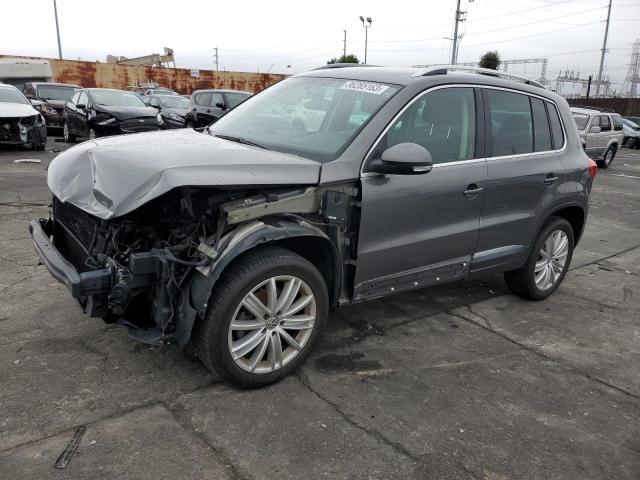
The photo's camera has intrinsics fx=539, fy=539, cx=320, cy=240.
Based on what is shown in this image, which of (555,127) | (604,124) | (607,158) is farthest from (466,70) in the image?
(607,158)

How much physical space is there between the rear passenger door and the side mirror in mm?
978

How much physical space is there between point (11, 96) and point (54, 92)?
492cm

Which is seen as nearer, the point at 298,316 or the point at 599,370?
the point at 298,316

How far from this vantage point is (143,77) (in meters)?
37.0

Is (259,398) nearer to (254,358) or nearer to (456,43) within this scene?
(254,358)

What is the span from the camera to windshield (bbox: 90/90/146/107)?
42.6 feet

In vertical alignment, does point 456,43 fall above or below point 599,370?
above

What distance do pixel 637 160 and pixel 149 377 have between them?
2220cm

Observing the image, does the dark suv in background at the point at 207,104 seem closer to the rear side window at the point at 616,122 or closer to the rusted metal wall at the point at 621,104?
the rear side window at the point at 616,122

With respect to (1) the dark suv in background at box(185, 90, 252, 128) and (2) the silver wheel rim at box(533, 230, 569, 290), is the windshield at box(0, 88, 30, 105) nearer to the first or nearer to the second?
(1) the dark suv in background at box(185, 90, 252, 128)

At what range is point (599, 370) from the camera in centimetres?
369

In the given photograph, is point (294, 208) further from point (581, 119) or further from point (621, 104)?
point (621, 104)

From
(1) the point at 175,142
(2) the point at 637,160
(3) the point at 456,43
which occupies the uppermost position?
(3) the point at 456,43

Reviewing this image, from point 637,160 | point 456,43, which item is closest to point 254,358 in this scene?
point 637,160
